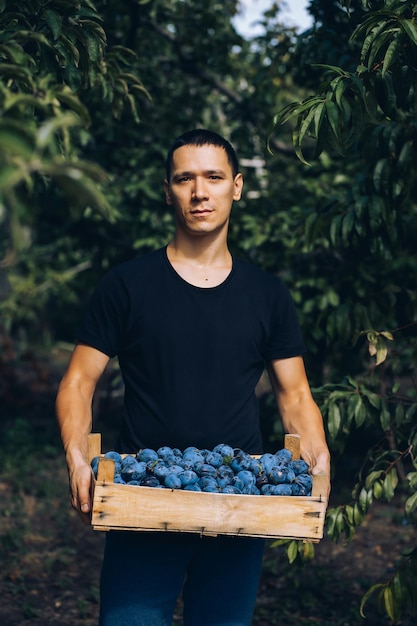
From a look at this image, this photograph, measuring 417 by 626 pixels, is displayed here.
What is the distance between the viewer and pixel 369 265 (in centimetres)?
484

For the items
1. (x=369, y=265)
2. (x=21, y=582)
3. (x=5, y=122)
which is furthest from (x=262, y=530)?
(x=21, y=582)

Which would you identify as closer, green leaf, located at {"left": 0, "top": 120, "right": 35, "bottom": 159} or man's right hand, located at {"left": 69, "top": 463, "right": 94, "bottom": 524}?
green leaf, located at {"left": 0, "top": 120, "right": 35, "bottom": 159}

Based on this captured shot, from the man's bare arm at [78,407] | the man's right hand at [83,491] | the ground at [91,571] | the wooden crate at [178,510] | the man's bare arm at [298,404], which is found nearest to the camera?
the wooden crate at [178,510]

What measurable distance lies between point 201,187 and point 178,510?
3.41 ft

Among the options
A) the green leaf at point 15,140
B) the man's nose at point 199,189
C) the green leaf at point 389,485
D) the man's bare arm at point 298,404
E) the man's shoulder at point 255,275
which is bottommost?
the green leaf at point 389,485

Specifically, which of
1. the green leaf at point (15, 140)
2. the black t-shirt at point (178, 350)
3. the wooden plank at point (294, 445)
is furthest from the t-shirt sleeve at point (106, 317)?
the green leaf at point (15, 140)

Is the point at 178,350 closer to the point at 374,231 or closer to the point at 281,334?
the point at 281,334

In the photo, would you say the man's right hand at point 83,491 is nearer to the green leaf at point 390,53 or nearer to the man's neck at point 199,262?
the man's neck at point 199,262

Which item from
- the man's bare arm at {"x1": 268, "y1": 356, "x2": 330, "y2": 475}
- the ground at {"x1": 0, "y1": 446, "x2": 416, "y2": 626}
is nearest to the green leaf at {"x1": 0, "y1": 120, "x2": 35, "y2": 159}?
the man's bare arm at {"x1": 268, "y1": 356, "x2": 330, "y2": 475}

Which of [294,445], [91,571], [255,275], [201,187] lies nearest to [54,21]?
[201,187]

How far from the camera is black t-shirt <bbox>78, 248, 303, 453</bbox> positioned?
8.86ft

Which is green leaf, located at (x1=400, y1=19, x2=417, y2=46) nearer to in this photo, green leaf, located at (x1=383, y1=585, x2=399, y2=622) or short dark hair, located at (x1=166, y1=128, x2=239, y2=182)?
short dark hair, located at (x1=166, y1=128, x2=239, y2=182)

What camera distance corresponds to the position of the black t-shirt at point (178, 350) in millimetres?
2699

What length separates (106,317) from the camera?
275 cm
